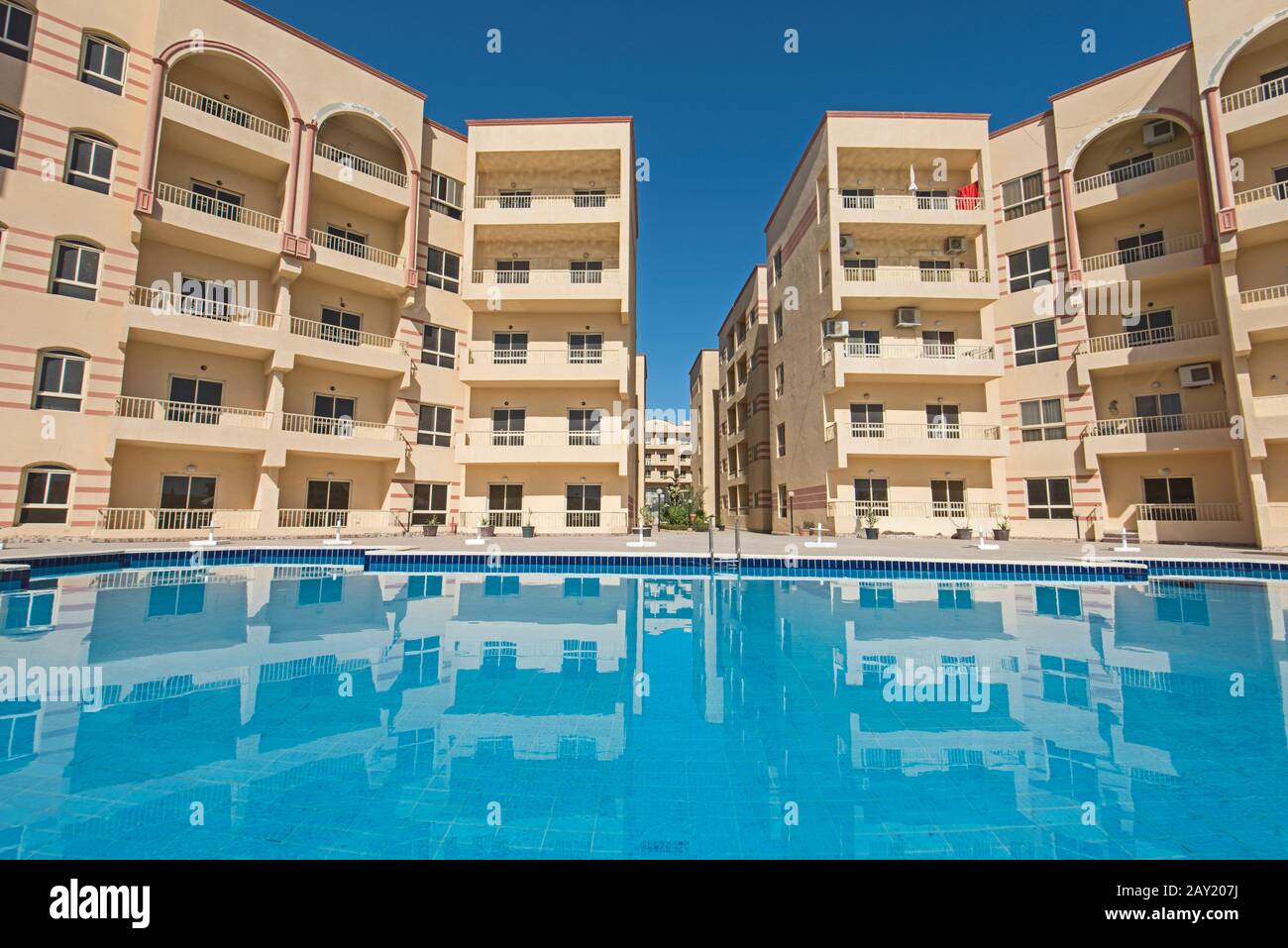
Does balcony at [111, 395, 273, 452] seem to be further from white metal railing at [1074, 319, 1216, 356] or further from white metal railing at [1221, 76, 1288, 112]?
white metal railing at [1221, 76, 1288, 112]

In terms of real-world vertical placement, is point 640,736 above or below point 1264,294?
below

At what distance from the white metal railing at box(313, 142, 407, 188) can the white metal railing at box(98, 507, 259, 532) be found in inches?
452

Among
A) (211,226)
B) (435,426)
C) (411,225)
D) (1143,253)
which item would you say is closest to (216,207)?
(211,226)

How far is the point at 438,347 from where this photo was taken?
66.7 ft

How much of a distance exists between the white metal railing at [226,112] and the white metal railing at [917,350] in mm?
19563

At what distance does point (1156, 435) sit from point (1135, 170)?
880 cm

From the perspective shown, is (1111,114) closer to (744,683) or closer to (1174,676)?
(1174,676)

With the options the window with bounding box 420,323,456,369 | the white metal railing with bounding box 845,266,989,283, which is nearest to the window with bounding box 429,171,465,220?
the window with bounding box 420,323,456,369

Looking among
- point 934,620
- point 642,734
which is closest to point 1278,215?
point 934,620

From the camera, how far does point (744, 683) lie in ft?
16.2

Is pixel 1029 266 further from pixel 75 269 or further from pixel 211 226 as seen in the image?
pixel 75 269

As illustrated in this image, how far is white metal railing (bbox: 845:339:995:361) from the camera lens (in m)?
19.8

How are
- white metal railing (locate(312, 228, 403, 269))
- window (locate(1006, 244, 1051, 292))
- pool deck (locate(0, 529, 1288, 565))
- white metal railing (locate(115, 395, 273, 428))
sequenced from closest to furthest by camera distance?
pool deck (locate(0, 529, 1288, 565)) → white metal railing (locate(115, 395, 273, 428)) → white metal railing (locate(312, 228, 403, 269)) → window (locate(1006, 244, 1051, 292))

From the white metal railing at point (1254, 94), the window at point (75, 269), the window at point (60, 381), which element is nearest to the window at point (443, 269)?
the window at point (75, 269)
